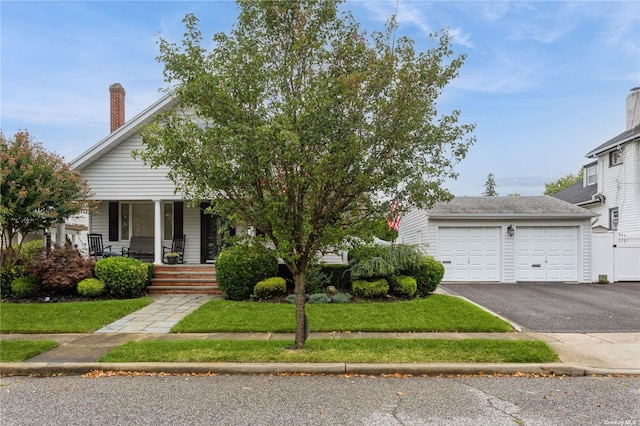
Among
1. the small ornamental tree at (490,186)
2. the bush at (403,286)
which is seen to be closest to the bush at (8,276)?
the bush at (403,286)

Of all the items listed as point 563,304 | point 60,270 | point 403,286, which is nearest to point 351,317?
point 403,286

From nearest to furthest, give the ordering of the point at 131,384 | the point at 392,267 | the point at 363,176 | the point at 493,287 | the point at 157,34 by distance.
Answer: the point at 131,384, the point at 363,176, the point at 157,34, the point at 392,267, the point at 493,287

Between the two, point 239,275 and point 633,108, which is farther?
point 633,108

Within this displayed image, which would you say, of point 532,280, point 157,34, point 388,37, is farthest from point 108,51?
point 532,280

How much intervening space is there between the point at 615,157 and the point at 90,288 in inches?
907

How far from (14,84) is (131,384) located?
9.35 meters

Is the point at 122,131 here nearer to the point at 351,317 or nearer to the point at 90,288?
the point at 90,288

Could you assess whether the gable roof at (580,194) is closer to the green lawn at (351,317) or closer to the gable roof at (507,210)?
the gable roof at (507,210)


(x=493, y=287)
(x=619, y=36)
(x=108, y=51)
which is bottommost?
(x=493, y=287)

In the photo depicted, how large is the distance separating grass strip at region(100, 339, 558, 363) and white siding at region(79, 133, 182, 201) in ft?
26.0

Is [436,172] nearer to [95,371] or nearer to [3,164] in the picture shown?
[95,371]

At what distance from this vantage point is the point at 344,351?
6473 mm

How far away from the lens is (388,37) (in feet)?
20.9

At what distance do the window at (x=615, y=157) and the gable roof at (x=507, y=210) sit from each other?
6.01 metres
